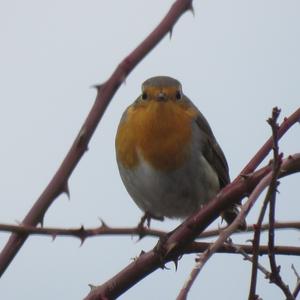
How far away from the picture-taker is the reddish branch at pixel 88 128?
4.80 feet

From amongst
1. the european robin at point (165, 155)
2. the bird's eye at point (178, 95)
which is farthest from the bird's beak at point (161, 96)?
the bird's eye at point (178, 95)

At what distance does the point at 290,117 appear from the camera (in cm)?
206

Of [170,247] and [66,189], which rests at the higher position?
[170,247]

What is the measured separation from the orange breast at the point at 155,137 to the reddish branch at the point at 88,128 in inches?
112

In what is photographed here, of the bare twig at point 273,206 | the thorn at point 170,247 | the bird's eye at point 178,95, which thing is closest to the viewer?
the bare twig at point 273,206

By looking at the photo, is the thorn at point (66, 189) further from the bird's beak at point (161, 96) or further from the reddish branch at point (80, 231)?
the bird's beak at point (161, 96)

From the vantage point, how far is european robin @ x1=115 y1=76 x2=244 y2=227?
14.5 ft

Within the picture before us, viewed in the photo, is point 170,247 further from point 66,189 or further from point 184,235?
point 66,189

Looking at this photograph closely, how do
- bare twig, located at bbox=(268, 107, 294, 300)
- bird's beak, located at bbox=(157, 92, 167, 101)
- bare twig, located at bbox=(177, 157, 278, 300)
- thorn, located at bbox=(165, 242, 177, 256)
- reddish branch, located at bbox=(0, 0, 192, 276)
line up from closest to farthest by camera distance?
bare twig, located at bbox=(177, 157, 278, 300) < reddish branch, located at bbox=(0, 0, 192, 276) < bare twig, located at bbox=(268, 107, 294, 300) < thorn, located at bbox=(165, 242, 177, 256) < bird's beak, located at bbox=(157, 92, 167, 101)

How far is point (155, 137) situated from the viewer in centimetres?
439

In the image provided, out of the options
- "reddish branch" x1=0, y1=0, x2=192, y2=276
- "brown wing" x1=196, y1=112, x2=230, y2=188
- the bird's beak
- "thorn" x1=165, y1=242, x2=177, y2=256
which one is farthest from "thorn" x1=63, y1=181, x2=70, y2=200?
"brown wing" x1=196, y1=112, x2=230, y2=188

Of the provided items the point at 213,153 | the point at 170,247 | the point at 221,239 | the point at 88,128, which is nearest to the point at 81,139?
the point at 88,128

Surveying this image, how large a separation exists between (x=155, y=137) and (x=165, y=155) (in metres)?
0.14

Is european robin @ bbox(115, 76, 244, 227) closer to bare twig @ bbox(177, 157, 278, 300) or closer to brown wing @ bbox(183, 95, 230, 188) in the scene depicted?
brown wing @ bbox(183, 95, 230, 188)
